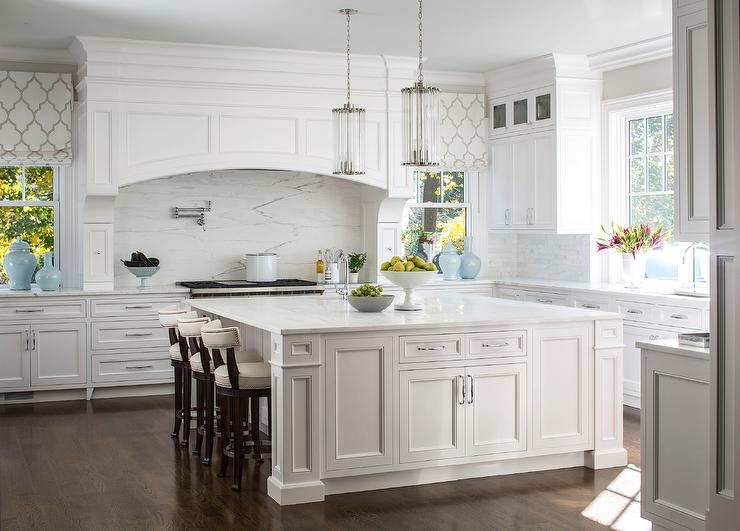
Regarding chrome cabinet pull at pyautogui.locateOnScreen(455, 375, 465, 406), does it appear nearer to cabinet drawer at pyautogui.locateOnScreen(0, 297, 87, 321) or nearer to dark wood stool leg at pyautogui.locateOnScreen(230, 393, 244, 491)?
dark wood stool leg at pyautogui.locateOnScreen(230, 393, 244, 491)

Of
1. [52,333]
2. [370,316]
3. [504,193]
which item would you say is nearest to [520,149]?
[504,193]

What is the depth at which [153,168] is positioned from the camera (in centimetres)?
724

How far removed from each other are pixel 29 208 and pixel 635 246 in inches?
198

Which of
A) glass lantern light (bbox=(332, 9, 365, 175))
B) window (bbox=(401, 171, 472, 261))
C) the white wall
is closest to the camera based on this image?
glass lantern light (bbox=(332, 9, 365, 175))

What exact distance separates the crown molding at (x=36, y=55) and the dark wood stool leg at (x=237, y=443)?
4.00 m

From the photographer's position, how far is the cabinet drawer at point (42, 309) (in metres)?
6.89

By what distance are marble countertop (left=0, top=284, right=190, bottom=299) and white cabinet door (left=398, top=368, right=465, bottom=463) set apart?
3.24m

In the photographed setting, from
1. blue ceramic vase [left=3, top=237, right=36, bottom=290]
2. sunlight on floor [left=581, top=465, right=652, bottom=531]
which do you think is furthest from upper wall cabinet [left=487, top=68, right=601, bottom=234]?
blue ceramic vase [left=3, top=237, right=36, bottom=290]

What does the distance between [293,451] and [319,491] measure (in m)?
0.24

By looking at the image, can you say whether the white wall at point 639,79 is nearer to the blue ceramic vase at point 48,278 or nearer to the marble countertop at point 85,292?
the marble countertop at point 85,292

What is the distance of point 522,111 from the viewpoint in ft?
26.8

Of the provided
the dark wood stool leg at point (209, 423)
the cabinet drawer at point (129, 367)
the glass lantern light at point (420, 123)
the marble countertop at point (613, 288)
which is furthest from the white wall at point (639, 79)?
the cabinet drawer at point (129, 367)

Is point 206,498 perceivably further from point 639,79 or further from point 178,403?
point 639,79

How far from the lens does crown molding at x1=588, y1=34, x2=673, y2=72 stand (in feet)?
22.7
